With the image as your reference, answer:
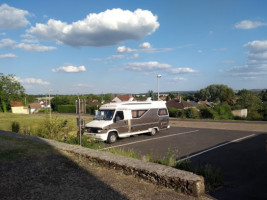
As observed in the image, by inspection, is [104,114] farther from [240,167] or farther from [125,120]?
[240,167]

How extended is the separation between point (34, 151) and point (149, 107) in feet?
A: 29.6

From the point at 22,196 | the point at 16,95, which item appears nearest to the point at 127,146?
the point at 22,196

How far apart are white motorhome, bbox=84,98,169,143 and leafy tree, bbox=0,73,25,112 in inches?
1771

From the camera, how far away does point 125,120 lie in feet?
43.9

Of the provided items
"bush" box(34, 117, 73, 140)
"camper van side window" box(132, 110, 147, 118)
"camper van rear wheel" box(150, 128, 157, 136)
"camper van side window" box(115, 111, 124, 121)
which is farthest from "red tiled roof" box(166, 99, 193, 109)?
"bush" box(34, 117, 73, 140)

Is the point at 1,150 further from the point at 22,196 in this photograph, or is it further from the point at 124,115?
the point at 124,115

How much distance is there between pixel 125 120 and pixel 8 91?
4737cm

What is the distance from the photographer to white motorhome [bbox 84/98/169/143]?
12344 mm

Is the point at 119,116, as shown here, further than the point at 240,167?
Yes

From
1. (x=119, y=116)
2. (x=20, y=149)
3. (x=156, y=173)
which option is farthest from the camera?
(x=119, y=116)

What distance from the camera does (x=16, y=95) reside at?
52.2m

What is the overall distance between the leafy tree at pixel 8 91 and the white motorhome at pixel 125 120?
45.0m

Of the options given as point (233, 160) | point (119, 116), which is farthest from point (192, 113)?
point (233, 160)

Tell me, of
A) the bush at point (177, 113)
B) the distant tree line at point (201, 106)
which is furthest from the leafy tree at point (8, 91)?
the bush at point (177, 113)
